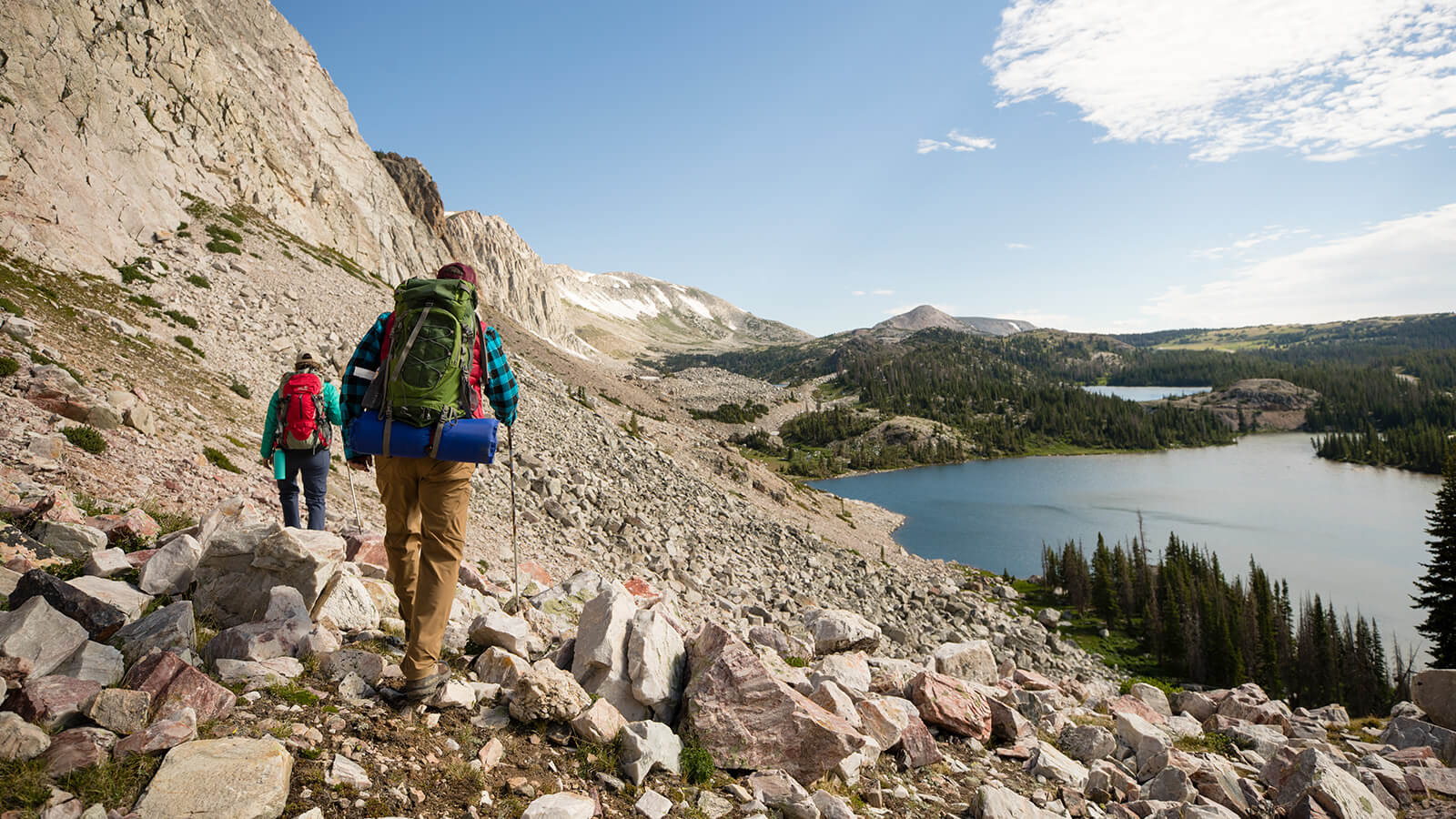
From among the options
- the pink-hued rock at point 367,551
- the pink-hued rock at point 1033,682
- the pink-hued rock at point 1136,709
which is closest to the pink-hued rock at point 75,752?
the pink-hued rock at point 367,551

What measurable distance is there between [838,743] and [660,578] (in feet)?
46.9

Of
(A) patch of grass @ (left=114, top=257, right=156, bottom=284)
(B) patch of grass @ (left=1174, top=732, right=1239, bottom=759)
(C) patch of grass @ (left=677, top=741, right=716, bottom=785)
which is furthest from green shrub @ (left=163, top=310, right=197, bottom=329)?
(B) patch of grass @ (left=1174, top=732, right=1239, bottom=759)

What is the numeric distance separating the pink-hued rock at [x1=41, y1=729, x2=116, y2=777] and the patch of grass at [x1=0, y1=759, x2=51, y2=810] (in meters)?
0.05

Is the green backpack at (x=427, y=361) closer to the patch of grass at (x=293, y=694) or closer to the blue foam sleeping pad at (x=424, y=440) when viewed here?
the blue foam sleeping pad at (x=424, y=440)

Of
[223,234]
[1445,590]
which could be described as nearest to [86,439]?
[223,234]

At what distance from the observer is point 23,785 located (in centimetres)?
325

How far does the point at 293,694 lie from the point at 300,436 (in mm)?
5055

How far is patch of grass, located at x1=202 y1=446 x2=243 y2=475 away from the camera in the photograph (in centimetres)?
1205

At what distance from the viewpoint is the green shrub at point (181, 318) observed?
65.4ft

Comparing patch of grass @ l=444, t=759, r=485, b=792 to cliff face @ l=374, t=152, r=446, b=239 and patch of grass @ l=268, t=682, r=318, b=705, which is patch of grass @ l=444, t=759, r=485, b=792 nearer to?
patch of grass @ l=268, t=682, r=318, b=705

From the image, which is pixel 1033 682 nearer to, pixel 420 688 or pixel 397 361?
pixel 420 688

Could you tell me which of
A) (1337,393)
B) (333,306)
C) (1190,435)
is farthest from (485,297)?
(1337,393)

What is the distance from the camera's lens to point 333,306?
29766mm

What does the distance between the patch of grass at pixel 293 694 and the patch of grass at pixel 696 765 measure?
291cm
